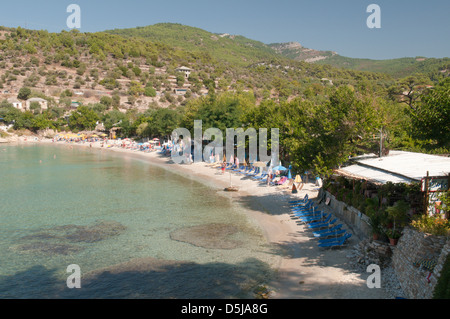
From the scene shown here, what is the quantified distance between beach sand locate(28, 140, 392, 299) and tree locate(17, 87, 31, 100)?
80.4 metres

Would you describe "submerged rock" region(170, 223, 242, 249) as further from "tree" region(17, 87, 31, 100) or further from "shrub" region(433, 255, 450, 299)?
"tree" region(17, 87, 31, 100)

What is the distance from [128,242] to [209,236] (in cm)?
396

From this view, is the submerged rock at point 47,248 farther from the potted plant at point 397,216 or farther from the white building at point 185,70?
the white building at point 185,70

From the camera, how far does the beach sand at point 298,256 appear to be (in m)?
10.8

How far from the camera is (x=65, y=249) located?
15.5m

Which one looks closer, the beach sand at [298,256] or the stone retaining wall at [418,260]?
the stone retaining wall at [418,260]

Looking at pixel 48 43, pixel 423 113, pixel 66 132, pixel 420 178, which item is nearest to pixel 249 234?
pixel 420 178

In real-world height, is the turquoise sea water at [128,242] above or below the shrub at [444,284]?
below

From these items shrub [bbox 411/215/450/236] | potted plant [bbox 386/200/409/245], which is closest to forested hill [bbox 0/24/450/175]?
potted plant [bbox 386/200/409/245]

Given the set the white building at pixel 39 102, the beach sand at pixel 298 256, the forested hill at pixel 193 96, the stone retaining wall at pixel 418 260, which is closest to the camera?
the stone retaining wall at pixel 418 260

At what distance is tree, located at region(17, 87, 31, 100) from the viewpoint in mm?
85375

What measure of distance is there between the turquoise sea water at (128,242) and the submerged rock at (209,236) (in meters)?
0.05

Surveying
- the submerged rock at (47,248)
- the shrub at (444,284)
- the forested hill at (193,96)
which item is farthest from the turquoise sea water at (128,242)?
the forested hill at (193,96)

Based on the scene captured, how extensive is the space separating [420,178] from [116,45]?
127180mm
